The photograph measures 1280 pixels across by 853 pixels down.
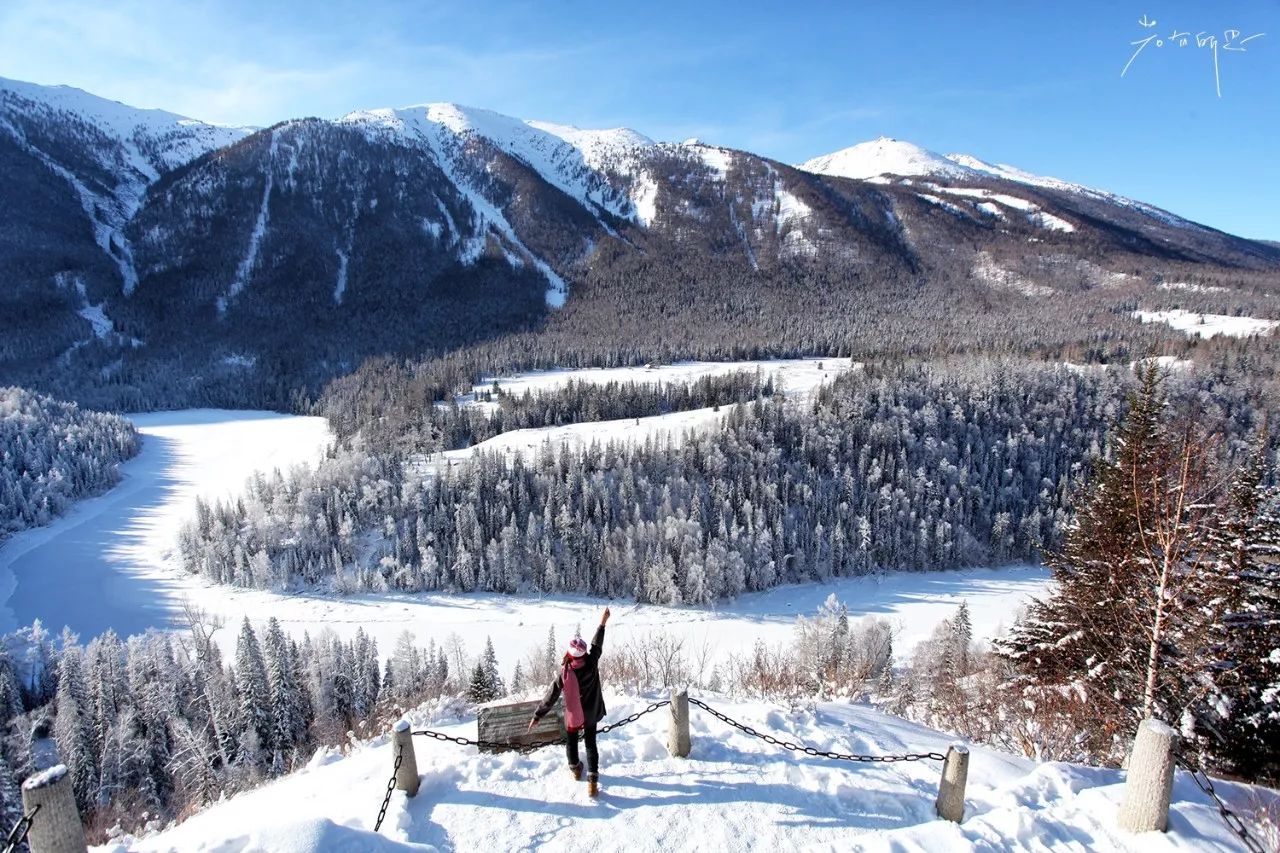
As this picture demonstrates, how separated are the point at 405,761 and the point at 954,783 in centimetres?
805

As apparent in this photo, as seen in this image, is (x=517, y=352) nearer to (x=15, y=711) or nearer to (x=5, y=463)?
(x=5, y=463)

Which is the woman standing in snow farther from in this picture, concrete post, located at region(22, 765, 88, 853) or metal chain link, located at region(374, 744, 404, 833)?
concrete post, located at region(22, 765, 88, 853)

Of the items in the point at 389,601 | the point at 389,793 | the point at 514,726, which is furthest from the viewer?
the point at 389,601

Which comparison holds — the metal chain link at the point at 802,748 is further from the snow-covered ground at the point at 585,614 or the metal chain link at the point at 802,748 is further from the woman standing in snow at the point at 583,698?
the snow-covered ground at the point at 585,614

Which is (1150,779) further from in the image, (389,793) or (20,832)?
(20,832)

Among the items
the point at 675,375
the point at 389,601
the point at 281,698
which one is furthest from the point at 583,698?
the point at 675,375

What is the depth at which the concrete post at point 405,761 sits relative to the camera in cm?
940

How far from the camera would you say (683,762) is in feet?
35.4

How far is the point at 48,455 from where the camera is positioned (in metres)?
106

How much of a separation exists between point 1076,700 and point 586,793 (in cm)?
1697

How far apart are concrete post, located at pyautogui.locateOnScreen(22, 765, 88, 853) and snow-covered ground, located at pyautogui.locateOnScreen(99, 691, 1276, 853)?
1.44 meters

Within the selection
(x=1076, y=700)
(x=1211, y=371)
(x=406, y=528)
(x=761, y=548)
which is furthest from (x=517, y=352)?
(x=1076, y=700)

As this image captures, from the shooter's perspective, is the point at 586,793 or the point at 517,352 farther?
the point at 517,352

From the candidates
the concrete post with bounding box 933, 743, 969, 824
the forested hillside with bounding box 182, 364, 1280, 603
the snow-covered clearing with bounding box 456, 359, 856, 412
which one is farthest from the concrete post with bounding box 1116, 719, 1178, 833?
the snow-covered clearing with bounding box 456, 359, 856, 412
